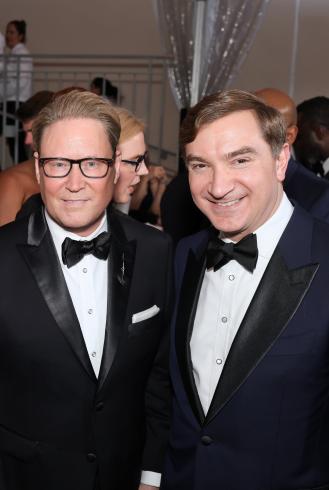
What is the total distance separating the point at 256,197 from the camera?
A: 188cm

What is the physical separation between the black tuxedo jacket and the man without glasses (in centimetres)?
13

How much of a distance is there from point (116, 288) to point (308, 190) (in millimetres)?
767

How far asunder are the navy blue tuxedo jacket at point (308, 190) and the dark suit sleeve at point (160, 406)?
1.84 feet

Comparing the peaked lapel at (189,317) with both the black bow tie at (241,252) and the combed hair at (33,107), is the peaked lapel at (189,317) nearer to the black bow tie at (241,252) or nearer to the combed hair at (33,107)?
the black bow tie at (241,252)

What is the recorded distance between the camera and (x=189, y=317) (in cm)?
199

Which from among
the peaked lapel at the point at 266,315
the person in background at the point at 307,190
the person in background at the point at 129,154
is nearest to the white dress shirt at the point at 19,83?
the person in background at the point at 129,154

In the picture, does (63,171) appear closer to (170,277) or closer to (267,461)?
(170,277)

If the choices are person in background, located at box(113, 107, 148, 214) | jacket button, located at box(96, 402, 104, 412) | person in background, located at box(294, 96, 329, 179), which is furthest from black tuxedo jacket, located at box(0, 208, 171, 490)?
person in background, located at box(294, 96, 329, 179)

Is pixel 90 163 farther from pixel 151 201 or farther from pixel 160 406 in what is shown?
pixel 151 201

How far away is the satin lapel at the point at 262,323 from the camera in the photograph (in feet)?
5.94

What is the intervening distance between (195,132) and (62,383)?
0.75 meters

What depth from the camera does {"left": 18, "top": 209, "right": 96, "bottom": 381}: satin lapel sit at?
188 centimetres

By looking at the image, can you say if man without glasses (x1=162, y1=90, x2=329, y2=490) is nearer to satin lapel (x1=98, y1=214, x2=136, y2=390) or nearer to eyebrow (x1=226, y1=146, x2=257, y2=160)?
eyebrow (x1=226, y1=146, x2=257, y2=160)

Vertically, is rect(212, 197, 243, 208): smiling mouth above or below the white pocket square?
above
